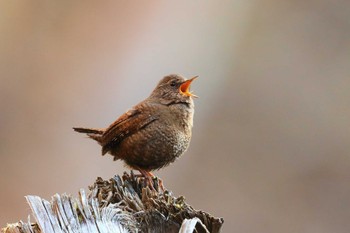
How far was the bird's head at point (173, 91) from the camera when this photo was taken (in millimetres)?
1742

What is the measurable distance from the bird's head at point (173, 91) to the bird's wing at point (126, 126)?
91 mm

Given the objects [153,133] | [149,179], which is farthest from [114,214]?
[153,133]

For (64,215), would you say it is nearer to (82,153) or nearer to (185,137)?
(185,137)

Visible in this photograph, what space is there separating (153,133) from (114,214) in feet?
1.81

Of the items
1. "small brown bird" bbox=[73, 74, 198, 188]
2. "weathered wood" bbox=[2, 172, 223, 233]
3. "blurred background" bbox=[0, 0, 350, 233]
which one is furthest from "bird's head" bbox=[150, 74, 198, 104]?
"blurred background" bbox=[0, 0, 350, 233]

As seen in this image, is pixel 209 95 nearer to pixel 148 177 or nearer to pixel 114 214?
pixel 148 177

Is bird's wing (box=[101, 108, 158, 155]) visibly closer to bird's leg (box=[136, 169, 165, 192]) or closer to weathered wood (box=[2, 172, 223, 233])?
bird's leg (box=[136, 169, 165, 192])

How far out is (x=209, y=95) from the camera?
9.96ft

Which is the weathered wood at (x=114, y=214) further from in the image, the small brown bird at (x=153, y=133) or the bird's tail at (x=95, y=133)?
the bird's tail at (x=95, y=133)

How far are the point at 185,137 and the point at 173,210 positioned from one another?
0.52 meters

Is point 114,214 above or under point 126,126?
under

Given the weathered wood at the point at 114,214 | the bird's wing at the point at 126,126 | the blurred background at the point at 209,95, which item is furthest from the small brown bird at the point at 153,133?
the blurred background at the point at 209,95

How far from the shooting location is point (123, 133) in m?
1.67

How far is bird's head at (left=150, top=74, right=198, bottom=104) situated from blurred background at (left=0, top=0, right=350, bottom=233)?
3.79 ft
